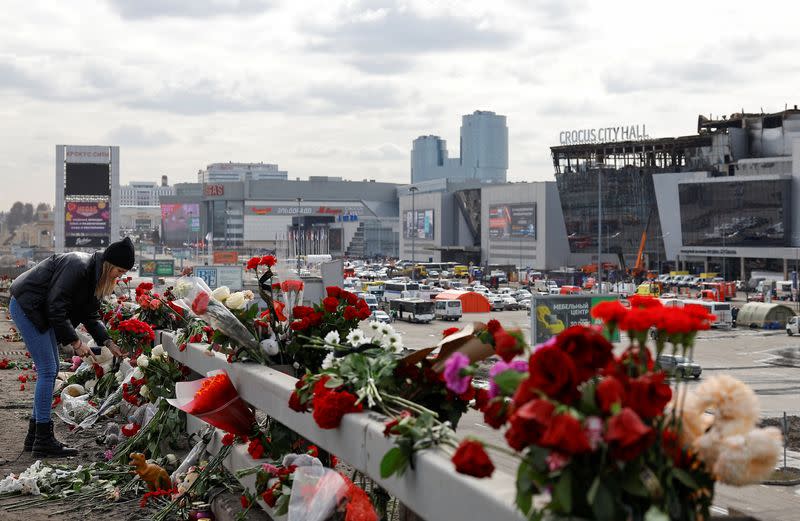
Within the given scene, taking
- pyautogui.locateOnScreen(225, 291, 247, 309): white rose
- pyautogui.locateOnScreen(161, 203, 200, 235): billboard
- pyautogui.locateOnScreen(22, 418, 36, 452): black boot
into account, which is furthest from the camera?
pyautogui.locateOnScreen(161, 203, 200, 235): billboard

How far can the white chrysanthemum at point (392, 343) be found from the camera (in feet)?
15.3

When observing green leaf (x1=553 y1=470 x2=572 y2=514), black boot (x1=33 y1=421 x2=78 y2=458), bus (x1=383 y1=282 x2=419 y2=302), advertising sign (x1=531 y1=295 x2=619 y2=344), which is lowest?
bus (x1=383 y1=282 x2=419 y2=302)

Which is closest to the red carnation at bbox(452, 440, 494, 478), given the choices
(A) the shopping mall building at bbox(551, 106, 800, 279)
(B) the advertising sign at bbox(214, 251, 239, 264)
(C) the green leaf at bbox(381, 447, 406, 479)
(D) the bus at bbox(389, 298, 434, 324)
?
(C) the green leaf at bbox(381, 447, 406, 479)

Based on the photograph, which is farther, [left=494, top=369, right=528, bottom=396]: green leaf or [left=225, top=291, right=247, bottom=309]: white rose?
[left=225, top=291, right=247, bottom=309]: white rose

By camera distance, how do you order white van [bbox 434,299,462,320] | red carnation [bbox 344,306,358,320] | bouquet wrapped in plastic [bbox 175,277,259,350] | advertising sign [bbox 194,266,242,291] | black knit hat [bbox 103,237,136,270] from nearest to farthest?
red carnation [bbox 344,306,358,320] < bouquet wrapped in plastic [bbox 175,277,259,350] < black knit hat [bbox 103,237,136,270] < advertising sign [bbox 194,266,242,291] < white van [bbox 434,299,462,320]

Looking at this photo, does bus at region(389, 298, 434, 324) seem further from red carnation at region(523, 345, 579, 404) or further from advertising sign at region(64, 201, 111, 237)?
red carnation at region(523, 345, 579, 404)

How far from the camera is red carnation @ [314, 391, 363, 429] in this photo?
156 inches

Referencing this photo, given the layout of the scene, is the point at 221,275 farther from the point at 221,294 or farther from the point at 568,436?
the point at 568,436

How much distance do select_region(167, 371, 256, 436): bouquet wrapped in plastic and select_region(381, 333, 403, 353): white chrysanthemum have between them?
132 centimetres

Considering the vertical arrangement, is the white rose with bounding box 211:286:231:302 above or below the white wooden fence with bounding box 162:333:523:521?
above

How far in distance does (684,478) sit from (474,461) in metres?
0.64

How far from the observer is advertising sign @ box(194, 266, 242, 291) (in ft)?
164

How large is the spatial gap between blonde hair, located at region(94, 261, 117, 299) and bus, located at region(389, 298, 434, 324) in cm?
5197

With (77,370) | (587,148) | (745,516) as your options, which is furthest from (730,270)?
(745,516)
